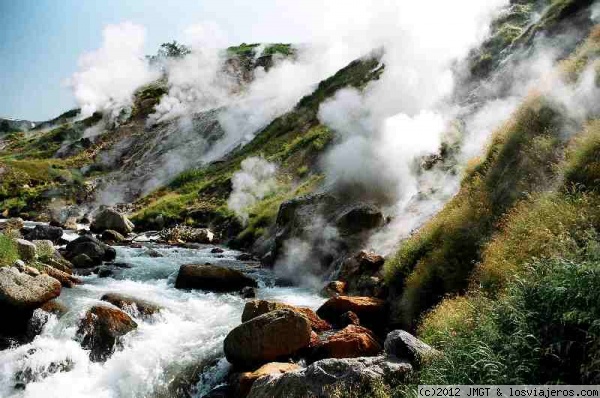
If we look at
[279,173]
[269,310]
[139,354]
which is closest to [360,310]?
[269,310]

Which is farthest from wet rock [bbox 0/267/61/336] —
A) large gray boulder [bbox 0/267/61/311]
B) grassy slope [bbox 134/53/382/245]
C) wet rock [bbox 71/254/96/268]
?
grassy slope [bbox 134/53/382/245]

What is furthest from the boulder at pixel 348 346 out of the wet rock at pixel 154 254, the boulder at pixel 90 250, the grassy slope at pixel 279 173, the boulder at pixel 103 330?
the grassy slope at pixel 279 173

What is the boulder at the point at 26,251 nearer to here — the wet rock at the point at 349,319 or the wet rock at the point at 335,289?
the wet rock at the point at 335,289

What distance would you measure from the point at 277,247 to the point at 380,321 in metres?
10.5

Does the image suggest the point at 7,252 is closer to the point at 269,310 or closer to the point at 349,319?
the point at 269,310

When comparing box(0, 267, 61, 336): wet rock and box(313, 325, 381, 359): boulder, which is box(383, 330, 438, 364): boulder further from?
box(0, 267, 61, 336): wet rock

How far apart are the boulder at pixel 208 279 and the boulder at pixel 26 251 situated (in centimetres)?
454

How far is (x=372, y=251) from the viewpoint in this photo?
1734 centimetres

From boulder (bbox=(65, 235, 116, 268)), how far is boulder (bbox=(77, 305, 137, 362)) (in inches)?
359

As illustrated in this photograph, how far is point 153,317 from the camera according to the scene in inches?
518

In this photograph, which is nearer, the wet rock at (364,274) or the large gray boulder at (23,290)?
the large gray boulder at (23,290)

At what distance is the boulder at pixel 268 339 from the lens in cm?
975

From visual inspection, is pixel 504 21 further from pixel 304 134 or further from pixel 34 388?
pixel 34 388

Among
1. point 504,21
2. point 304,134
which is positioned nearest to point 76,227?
point 304,134
